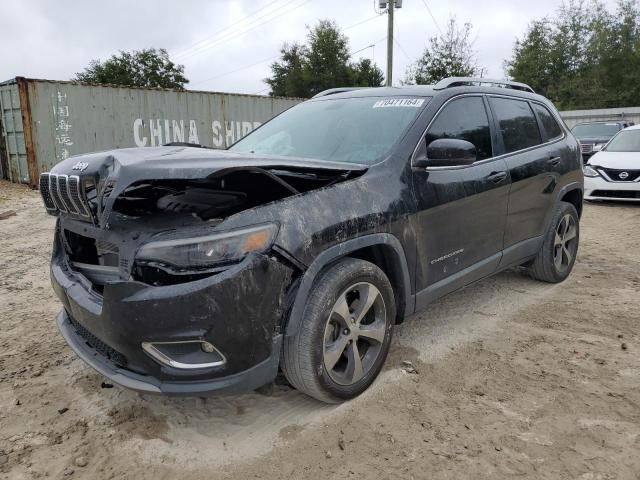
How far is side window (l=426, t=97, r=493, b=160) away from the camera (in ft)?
10.7

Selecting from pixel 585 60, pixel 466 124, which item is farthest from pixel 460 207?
pixel 585 60

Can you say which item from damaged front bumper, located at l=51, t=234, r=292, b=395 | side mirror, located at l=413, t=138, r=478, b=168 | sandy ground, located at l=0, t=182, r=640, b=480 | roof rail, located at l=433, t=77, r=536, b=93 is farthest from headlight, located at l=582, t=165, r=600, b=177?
damaged front bumper, located at l=51, t=234, r=292, b=395

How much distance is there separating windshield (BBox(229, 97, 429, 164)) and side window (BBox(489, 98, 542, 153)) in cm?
92

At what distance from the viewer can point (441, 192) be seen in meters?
3.11

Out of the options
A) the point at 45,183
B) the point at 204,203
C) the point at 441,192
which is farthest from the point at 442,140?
the point at 45,183

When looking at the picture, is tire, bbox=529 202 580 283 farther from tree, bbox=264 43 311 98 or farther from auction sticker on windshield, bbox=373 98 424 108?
tree, bbox=264 43 311 98

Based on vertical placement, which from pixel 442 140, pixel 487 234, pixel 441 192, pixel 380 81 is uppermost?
pixel 380 81

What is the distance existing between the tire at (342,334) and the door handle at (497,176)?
1.32 metres

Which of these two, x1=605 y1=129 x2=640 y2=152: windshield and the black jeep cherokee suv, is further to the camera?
x1=605 y1=129 x2=640 y2=152: windshield

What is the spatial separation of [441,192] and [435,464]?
1.60 m

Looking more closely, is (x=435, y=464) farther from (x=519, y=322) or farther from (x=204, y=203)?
(x=519, y=322)

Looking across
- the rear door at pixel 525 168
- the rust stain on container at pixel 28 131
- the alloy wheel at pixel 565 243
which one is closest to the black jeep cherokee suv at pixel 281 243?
the rear door at pixel 525 168

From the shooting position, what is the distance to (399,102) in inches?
132

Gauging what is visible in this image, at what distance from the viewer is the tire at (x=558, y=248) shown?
14.7 ft
